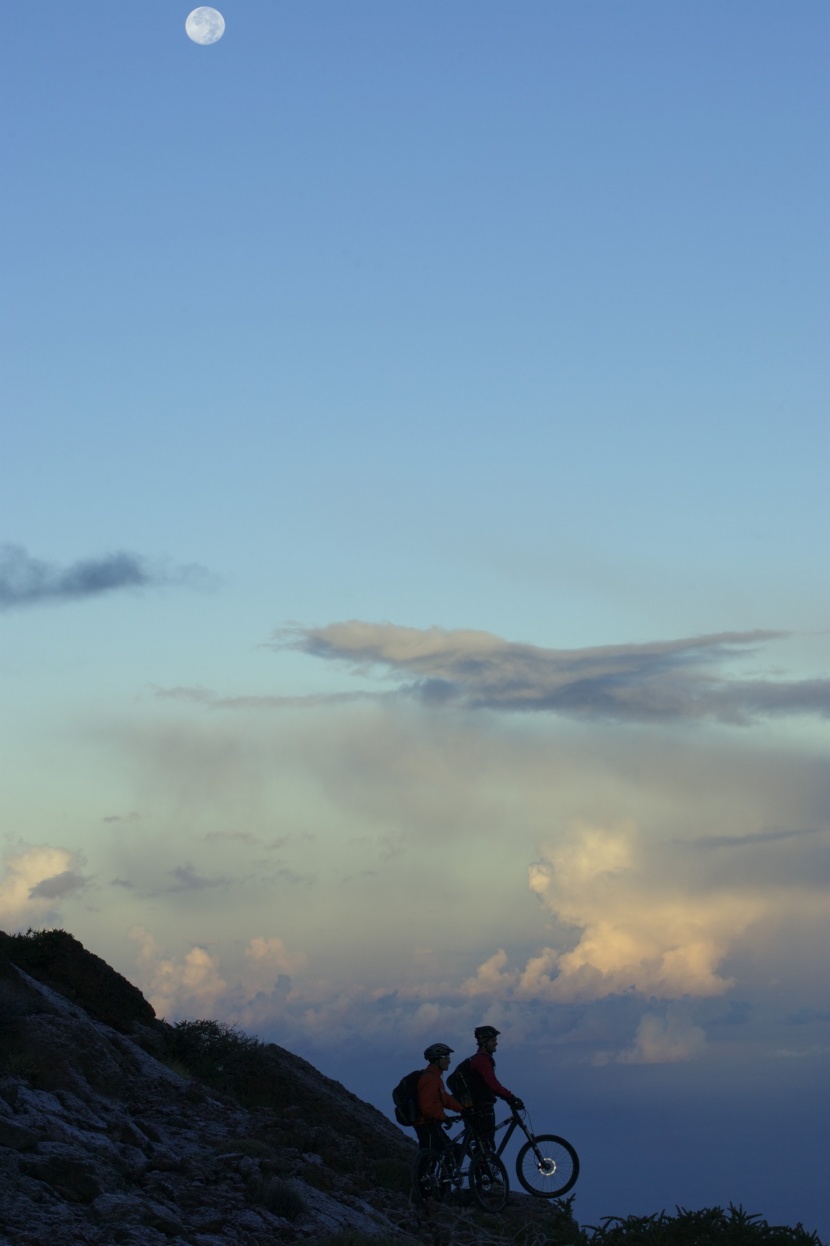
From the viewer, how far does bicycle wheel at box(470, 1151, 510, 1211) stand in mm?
17531

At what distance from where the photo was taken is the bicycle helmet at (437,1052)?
1783 centimetres

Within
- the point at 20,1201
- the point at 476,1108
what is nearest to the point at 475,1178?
the point at 476,1108

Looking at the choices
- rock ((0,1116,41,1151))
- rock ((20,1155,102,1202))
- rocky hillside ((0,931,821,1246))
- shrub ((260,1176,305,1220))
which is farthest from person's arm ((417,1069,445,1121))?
rock ((0,1116,41,1151))

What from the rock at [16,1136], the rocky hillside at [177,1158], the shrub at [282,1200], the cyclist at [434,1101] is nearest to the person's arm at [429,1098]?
the cyclist at [434,1101]

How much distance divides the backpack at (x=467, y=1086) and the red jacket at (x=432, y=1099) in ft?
0.56

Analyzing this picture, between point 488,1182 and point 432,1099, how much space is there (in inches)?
54.6

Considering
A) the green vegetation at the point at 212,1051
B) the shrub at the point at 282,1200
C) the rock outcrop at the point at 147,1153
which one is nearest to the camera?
the rock outcrop at the point at 147,1153

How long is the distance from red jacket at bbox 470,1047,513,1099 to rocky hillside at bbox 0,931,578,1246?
158 centimetres

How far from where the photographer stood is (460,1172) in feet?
58.4

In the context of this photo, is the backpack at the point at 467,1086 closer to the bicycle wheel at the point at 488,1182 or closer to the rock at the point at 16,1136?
the bicycle wheel at the point at 488,1182

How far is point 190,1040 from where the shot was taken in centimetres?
2531

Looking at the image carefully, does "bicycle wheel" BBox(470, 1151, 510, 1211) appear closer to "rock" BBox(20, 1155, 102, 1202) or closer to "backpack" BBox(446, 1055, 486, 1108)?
"backpack" BBox(446, 1055, 486, 1108)

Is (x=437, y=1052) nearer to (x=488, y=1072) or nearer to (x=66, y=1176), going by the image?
(x=488, y=1072)

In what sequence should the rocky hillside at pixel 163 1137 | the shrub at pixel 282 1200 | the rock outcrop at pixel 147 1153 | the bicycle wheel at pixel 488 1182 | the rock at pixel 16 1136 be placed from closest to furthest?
the rock outcrop at pixel 147 1153, the rocky hillside at pixel 163 1137, the rock at pixel 16 1136, the shrub at pixel 282 1200, the bicycle wheel at pixel 488 1182
